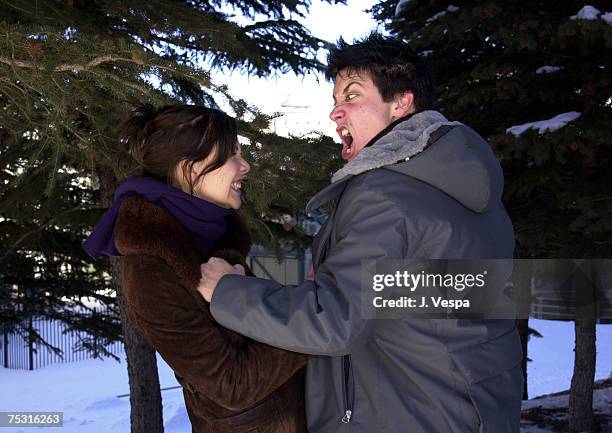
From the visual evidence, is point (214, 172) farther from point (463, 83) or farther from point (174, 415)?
point (174, 415)

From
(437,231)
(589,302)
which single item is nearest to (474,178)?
(437,231)

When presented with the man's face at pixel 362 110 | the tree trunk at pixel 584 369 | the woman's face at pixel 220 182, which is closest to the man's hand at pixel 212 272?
the woman's face at pixel 220 182

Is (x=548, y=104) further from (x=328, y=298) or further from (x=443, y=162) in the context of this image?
(x=328, y=298)

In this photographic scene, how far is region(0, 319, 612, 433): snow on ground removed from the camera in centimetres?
1013

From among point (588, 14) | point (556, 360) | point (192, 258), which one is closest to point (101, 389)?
point (588, 14)

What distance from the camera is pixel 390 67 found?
2146 millimetres

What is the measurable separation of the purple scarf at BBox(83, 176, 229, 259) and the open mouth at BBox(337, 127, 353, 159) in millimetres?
530

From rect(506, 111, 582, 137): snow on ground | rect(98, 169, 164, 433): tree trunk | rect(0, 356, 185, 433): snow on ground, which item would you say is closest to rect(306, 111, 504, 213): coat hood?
rect(506, 111, 582, 137): snow on ground

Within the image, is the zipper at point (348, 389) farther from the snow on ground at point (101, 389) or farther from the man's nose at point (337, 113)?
the snow on ground at point (101, 389)

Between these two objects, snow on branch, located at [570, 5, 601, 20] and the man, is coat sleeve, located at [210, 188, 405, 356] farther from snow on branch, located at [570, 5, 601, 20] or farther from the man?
snow on branch, located at [570, 5, 601, 20]

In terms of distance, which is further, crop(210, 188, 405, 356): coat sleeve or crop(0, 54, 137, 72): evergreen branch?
crop(0, 54, 137, 72): evergreen branch

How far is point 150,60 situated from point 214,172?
3.78 ft

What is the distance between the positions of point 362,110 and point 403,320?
772 mm

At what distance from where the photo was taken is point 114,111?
4160 mm
